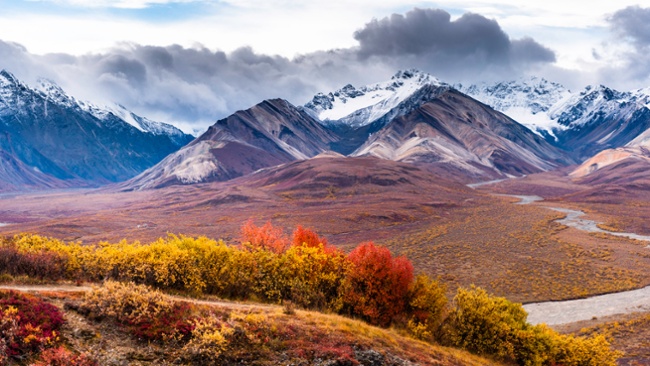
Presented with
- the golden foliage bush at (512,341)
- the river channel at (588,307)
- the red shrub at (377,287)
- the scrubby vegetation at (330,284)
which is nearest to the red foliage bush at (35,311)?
the scrubby vegetation at (330,284)

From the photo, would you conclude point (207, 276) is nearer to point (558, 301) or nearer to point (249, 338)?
point (249, 338)

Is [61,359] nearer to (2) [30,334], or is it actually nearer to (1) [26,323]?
(2) [30,334]

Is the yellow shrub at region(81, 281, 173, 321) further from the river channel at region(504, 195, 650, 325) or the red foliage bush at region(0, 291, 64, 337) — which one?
the river channel at region(504, 195, 650, 325)

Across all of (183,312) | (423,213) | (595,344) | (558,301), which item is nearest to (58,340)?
(183,312)

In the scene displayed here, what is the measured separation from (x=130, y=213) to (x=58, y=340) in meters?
175

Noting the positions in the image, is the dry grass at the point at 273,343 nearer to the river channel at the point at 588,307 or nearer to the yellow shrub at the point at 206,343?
the yellow shrub at the point at 206,343

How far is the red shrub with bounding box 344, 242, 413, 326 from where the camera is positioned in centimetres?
3754

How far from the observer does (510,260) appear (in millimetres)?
87375

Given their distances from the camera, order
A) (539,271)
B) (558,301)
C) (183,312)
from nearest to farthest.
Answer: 1. (183,312)
2. (558,301)
3. (539,271)

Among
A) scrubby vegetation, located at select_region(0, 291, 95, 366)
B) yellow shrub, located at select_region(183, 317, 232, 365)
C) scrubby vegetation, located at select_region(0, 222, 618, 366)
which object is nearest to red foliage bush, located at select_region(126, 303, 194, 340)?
yellow shrub, located at select_region(183, 317, 232, 365)

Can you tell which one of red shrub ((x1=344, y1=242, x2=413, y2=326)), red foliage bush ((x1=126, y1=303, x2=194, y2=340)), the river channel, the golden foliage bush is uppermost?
red foliage bush ((x1=126, y1=303, x2=194, y2=340))

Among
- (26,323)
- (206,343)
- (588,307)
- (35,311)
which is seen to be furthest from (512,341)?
(26,323)

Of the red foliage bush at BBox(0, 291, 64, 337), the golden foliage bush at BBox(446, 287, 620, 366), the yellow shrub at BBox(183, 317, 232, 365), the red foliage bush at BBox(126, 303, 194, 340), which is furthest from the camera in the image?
the golden foliage bush at BBox(446, 287, 620, 366)


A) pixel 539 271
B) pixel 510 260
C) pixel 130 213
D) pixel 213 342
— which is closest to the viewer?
pixel 213 342
